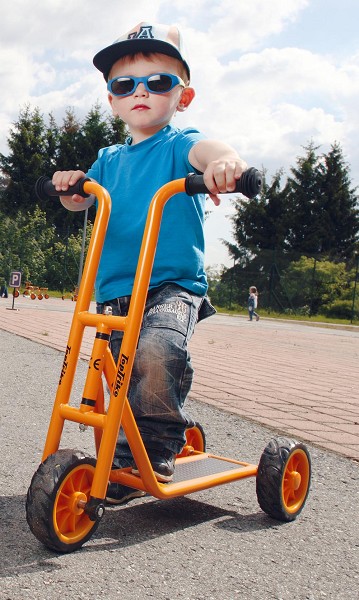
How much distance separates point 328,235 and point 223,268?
27.7 ft

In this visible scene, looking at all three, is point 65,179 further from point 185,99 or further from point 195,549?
point 195,549

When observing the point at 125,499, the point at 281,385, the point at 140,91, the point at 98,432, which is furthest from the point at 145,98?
the point at 281,385

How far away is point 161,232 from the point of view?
2469 mm

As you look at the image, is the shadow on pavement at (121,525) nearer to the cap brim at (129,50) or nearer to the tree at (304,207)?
the cap brim at (129,50)

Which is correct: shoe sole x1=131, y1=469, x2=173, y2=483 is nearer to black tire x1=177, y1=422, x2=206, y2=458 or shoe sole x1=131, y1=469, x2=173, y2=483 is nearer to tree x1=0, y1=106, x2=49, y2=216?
black tire x1=177, y1=422, x2=206, y2=458

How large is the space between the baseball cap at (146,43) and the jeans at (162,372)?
0.82 meters

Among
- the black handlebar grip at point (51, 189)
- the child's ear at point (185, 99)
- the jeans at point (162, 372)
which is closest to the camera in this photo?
the jeans at point (162, 372)

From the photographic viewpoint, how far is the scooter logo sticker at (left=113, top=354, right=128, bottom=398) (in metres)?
2.01

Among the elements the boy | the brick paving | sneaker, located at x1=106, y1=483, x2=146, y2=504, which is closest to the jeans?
the boy

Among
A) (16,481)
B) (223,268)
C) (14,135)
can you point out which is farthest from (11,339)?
(14,135)

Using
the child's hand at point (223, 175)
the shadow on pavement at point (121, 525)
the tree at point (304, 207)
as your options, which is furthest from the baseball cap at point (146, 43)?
the tree at point (304, 207)

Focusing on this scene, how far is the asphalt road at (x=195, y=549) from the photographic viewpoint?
182cm

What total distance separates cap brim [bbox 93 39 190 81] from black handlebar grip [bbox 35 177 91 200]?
466 mm

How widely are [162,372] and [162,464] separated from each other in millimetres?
309
